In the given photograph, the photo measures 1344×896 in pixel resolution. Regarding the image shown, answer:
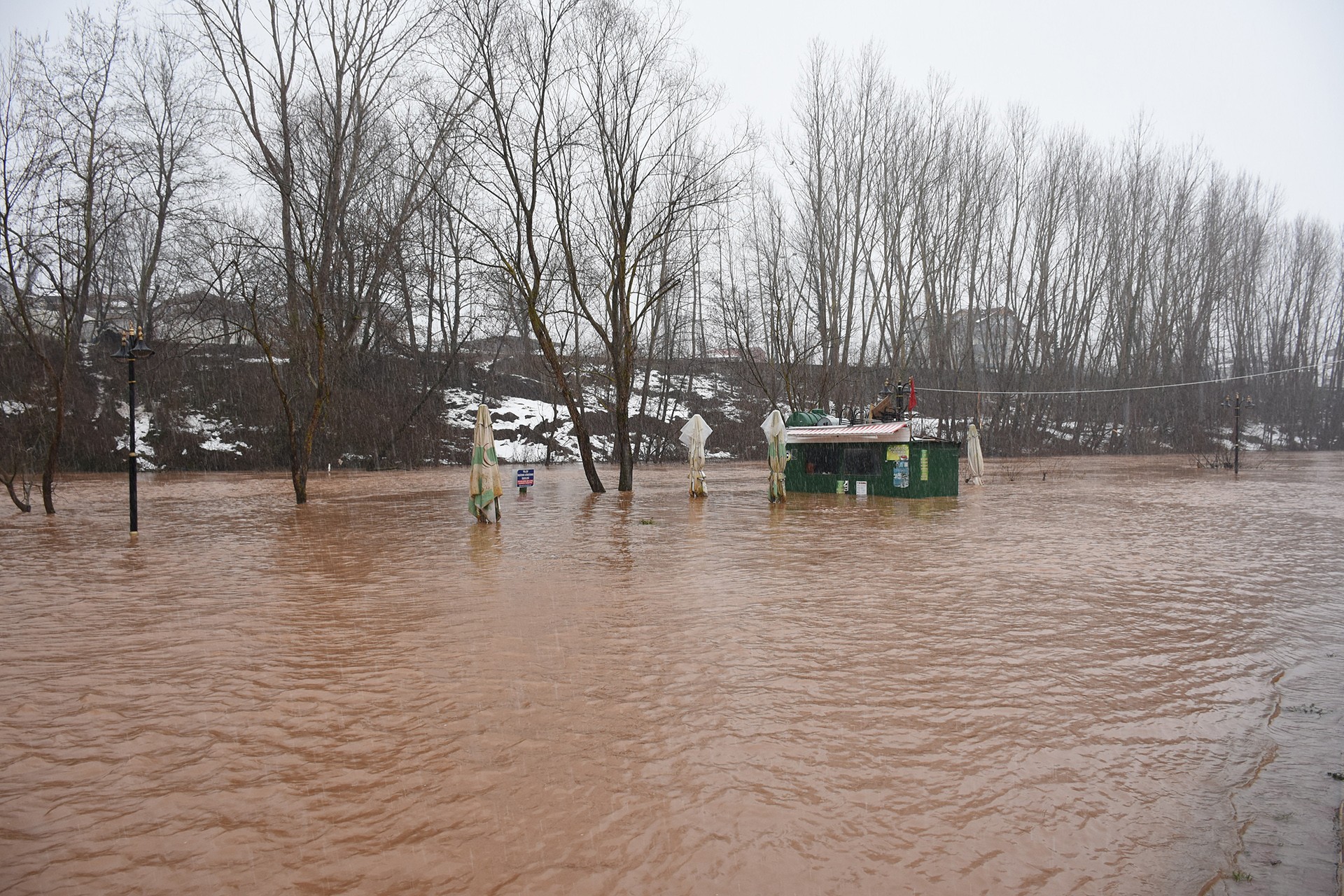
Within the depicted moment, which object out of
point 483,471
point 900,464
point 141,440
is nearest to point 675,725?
point 483,471

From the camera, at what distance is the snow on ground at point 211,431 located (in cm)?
3412

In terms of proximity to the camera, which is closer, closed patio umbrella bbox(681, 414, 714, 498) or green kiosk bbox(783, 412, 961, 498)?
closed patio umbrella bbox(681, 414, 714, 498)

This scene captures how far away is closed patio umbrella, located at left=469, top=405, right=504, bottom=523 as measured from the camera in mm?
13938

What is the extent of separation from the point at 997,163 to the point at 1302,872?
4620 cm

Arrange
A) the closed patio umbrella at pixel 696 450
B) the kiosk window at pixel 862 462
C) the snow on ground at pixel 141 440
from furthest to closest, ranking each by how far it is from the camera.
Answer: the snow on ground at pixel 141 440
the kiosk window at pixel 862 462
the closed patio umbrella at pixel 696 450

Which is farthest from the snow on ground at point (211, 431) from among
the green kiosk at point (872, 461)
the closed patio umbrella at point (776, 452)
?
the closed patio umbrella at point (776, 452)

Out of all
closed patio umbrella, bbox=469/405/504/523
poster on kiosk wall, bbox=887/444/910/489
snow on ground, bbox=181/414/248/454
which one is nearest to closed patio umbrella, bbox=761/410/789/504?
poster on kiosk wall, bbox=887/444/910/489

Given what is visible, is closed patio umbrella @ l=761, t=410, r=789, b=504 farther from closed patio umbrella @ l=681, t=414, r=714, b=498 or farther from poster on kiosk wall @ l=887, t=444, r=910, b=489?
poster on kiosk wall @ l=887, t=444, r=910, b=489

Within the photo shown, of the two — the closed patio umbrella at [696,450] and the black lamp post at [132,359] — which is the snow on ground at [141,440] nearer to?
the black lamp post at [132,359]

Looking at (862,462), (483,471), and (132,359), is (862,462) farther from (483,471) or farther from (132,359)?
(132,359)

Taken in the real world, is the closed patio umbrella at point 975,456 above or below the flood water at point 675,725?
above

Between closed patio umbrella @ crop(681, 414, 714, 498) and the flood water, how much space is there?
28.5ft

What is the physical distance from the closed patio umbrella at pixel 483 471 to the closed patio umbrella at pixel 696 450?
5752 millimetres

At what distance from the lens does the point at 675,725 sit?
446cm
